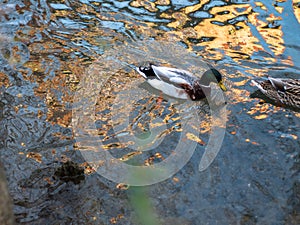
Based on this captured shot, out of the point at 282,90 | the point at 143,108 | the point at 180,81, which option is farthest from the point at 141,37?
the point at 282,90

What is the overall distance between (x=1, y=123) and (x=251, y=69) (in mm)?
3982

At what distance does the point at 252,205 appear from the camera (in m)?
4.70

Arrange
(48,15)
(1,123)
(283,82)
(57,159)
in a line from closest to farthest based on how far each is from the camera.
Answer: (57,159)
(1,123)
(283,82)
(48,15)

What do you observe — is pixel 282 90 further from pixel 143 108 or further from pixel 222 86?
pixel 143 108

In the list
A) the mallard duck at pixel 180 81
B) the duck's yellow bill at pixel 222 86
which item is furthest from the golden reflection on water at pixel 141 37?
the mallard duck at pixel 180 81

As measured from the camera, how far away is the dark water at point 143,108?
461 cm

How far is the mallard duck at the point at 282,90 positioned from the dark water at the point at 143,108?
0.50 ft

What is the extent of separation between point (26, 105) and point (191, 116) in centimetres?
231

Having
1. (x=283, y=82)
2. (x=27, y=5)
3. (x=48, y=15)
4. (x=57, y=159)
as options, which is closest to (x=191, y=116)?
(x=283, y=82)

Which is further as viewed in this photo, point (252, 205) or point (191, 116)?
point (191, 116)

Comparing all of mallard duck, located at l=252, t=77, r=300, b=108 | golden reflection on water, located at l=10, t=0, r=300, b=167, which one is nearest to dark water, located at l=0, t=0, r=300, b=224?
golden reflection on water, located at l=10, t=0, r=300, b=167

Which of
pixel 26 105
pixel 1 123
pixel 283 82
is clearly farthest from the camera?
pixel 283 82

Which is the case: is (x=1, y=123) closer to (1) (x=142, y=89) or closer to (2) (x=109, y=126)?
(2) (x=109, y=126)

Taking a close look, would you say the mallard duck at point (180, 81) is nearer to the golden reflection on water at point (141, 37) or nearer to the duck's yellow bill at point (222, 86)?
the duck's yellow bill at point (222, 86)
